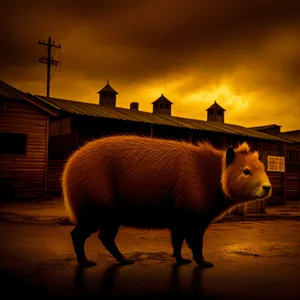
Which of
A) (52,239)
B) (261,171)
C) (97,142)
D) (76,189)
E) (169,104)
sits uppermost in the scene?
(169,104)

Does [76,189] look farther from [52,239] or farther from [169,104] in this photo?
[169,104]

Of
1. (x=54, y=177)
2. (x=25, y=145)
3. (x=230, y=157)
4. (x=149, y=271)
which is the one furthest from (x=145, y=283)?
(x=54, y=177)

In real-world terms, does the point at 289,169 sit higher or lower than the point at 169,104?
lower

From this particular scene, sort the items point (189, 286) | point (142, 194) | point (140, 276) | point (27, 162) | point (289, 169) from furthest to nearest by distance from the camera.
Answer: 1. point (289, 169)
2. point (27, 162)
3. point (142, 194)
4. point (140, 276)
5. point (189, 286)

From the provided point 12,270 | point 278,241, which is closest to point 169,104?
point 278,241

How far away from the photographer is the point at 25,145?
16578mm

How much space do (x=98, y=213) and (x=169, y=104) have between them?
45514 mm

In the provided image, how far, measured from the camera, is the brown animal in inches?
185

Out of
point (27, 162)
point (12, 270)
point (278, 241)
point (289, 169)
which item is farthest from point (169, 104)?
point (12, 270)

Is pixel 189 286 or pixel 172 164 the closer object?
pixel 189 286

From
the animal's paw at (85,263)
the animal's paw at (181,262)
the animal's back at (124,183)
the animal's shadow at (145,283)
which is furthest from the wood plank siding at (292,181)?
the animal's paw at (85,263)

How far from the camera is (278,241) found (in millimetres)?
7594

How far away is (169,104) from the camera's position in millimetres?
49500

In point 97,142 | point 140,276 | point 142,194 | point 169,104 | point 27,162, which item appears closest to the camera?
point 140,276
